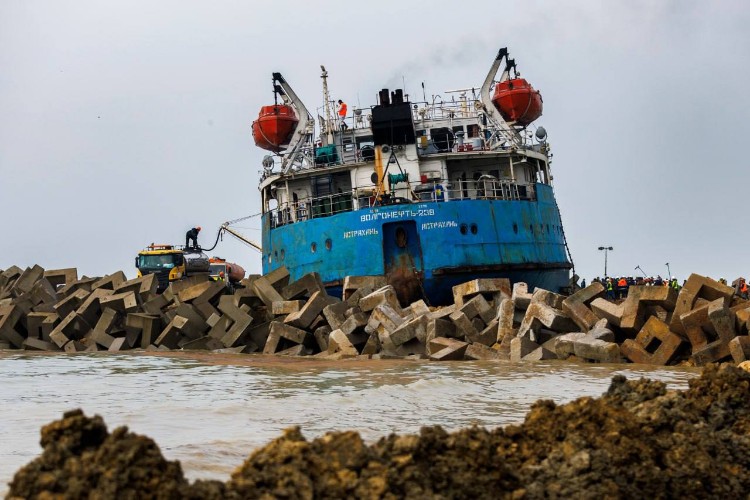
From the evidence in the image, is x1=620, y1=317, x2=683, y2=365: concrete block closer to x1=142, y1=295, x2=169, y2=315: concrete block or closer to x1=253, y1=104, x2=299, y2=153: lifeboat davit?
x1=142, y1=295, x2=169, y2=315: concrete block

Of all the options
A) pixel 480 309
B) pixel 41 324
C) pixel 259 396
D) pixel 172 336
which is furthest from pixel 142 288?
pixel 259 396

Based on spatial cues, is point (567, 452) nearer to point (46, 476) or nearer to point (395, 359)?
point (46, 476)

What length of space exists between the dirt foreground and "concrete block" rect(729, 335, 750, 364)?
734 centimetres

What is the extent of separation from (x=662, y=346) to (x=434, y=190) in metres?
11.3

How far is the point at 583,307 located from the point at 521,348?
57.7 inches

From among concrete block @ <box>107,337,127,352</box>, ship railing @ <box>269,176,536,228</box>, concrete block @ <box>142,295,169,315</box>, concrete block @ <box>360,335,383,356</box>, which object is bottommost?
concrete block @ <box>360,335,383,356</box>

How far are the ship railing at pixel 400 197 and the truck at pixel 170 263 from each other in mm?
9145

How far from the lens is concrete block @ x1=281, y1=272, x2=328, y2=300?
21672mm

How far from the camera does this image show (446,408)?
9.71 m

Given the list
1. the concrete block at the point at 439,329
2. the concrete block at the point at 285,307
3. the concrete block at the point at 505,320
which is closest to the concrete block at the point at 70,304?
the concrete block at the point at 285,307

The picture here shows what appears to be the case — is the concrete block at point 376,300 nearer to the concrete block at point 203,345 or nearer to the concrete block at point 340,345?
the concrete block at point 340,345

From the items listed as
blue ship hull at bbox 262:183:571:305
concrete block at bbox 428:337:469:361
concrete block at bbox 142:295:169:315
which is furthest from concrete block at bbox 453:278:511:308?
concrete block at bbox 142:295:169:315

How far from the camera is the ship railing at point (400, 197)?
25.1 meters

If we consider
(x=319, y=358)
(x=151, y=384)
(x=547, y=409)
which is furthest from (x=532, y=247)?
(x=547, y=409)
